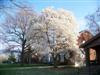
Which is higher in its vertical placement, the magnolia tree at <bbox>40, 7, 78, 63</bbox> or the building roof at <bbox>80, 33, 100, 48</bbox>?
the magnolia tree at <bbox>40, 7, 78, 63</bbox>

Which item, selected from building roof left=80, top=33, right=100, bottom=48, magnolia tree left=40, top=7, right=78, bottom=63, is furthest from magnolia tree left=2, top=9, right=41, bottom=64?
building roof left=80, top=33, right=100, bottom=48

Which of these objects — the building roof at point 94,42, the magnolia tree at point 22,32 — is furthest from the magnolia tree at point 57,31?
the building roof at point 94,42

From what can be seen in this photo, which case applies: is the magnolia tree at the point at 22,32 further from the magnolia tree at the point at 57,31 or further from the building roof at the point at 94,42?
the building roof at the point at 94,42

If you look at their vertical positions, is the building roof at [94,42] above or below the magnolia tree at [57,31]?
below

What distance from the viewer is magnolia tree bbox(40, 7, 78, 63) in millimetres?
41875

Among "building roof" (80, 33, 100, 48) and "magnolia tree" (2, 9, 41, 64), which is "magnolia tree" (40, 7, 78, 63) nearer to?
"magnolia tree" (2, 9, 41, 64)

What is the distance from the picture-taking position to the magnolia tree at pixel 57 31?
41.9 meters

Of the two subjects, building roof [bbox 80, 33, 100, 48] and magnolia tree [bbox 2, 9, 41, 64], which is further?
magnolia tree [bbox 2, 9, 41, 64]

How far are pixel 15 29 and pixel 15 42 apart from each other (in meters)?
3.08

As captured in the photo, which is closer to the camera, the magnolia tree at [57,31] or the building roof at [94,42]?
the building roof at [94,42]

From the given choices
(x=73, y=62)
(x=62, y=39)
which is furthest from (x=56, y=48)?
(x=73, y=62)

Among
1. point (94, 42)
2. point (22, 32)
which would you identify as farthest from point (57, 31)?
point (94, 42)

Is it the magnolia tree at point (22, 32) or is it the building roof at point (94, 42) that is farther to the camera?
the magnolia tree at point (22, 32)

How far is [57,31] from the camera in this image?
42.0 meters
